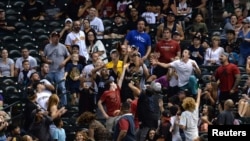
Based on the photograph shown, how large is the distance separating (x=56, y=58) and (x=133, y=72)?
2707 millimetres

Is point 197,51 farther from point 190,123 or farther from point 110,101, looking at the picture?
point 190,123

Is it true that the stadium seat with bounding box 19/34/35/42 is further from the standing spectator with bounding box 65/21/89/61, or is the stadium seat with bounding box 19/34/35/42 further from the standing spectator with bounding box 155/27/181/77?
the standing spectator with bounding box 155/27/181/77

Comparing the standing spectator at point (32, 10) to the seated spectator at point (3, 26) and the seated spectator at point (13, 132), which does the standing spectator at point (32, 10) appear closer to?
the seated spectator at point (3, 26)

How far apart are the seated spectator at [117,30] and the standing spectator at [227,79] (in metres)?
4.38

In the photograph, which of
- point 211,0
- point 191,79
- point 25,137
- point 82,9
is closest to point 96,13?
point 82,9

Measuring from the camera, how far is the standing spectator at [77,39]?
1027 inches

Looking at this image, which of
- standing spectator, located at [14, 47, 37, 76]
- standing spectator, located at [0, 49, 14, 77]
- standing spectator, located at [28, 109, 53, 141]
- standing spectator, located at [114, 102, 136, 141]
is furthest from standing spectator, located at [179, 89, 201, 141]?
standing spectator, located at [0, 49, 14, 77]

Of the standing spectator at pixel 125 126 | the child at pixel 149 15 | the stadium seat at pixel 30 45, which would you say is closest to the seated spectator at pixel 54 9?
the stadium seat at pixel 30 45

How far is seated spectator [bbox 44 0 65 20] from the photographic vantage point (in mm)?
29344

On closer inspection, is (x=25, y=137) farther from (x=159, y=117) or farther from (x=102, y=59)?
(x=102, y=59)

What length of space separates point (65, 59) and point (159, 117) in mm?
4151

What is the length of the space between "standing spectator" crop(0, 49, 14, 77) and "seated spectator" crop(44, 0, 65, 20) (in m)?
3.44

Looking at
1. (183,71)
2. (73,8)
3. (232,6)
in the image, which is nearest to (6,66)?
(73,8)

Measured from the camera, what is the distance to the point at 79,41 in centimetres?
2627
